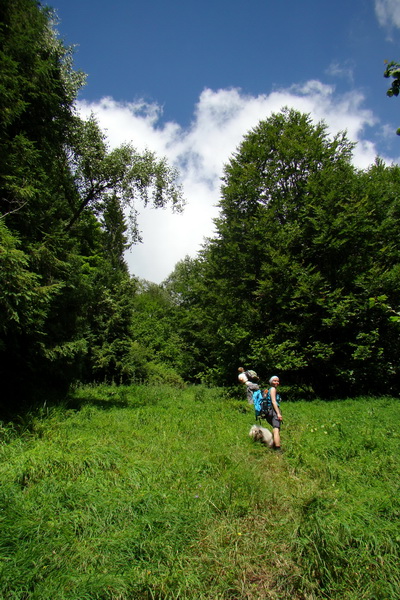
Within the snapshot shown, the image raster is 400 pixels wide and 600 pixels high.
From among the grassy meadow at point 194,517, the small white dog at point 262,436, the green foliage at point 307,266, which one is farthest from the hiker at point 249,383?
the grassy meadow at point 194,517

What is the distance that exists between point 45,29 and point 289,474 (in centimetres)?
1195

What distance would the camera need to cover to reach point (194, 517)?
11.5ft

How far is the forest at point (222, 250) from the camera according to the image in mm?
7387

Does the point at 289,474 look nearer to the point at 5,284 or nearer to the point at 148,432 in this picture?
the point at 148,432

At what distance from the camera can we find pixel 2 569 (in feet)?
8.44

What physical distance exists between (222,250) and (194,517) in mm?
15189

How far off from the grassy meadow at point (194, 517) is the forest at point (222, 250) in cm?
328

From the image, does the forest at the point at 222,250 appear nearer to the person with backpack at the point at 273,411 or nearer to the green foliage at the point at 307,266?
the green foliage at the point at 307,266

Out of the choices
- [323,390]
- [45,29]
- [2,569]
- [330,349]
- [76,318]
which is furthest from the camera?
[323,390]

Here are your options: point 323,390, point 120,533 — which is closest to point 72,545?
point 120,533

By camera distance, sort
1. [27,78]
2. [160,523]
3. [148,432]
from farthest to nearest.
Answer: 1. [27,78]
2. [148,432]
3. [160,523]

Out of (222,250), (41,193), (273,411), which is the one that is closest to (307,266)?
(222,250)

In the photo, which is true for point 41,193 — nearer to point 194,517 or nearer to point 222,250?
point 194,517

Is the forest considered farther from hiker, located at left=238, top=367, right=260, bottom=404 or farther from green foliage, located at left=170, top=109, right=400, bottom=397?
hiker, located at left=238, top=367, right=260, bottom=404
